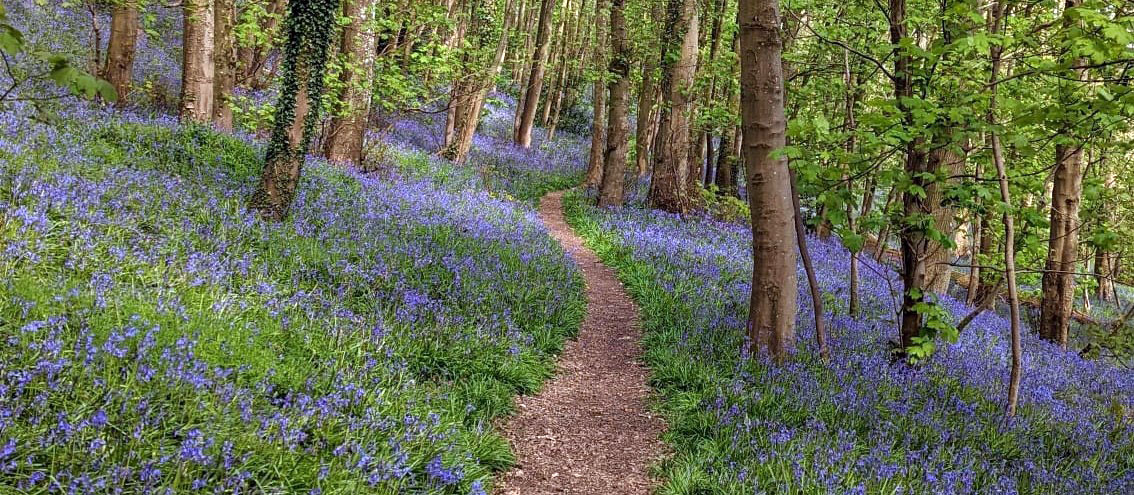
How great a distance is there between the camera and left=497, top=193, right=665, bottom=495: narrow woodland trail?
476cm

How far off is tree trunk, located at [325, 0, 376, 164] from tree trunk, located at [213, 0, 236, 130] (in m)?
1.83

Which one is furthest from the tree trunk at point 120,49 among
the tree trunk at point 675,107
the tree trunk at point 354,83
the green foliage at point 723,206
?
the green foliage at point 723,206

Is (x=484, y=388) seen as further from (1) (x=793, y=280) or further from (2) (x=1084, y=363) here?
(2) (x=1084, y=363)

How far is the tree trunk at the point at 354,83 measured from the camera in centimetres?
1090

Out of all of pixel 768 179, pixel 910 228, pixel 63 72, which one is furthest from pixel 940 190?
pixel 63 72

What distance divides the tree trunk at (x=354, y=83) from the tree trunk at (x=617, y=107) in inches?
224

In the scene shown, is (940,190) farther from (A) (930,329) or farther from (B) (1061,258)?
(B) (1061,258)

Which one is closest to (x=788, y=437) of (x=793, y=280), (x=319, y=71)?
(x=793, y=280)

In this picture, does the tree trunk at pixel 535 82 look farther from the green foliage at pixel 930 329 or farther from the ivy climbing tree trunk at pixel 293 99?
the green foliage at pixel 930 329

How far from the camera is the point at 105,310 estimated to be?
4043mm

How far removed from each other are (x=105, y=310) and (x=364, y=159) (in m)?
9.34

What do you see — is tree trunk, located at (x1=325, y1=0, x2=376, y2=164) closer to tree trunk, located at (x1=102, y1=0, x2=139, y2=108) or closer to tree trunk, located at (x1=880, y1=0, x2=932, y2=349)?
tree trunk, located at (x1=102, y1=0, x2=139, y2=108)

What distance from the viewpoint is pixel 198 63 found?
34.0ft

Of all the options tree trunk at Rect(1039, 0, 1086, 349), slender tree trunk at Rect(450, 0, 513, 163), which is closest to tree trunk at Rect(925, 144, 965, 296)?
tree trunk at Rect(1039, 0, 1086, 349)
